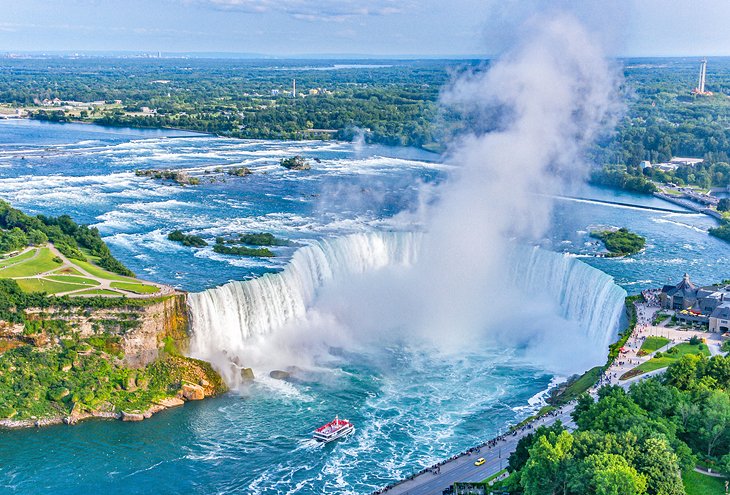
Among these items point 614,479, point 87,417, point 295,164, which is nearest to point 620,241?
point 614,479

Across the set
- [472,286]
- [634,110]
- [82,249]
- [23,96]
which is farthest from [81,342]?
[23,96]

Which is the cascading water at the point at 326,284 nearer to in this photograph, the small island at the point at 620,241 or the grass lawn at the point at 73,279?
the grass lawn at the point at 73,279

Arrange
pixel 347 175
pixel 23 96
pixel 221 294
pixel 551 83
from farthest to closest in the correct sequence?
pixel 23 96, pixel 347 175, pixel 551 83, pixel 221 294

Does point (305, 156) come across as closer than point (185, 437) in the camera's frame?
No

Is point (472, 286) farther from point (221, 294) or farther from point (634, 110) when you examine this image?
point (634, 110)

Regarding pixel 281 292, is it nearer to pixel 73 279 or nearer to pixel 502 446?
pixel 73 279
